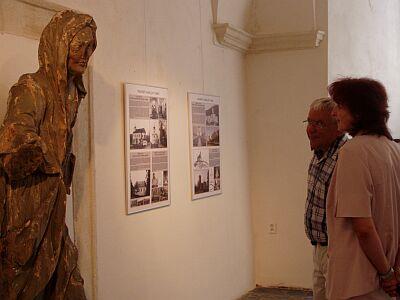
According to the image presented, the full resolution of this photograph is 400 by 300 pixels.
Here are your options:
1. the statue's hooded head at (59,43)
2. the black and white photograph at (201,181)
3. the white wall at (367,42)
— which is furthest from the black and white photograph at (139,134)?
the white wall at (367,42)

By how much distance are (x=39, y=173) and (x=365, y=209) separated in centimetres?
148

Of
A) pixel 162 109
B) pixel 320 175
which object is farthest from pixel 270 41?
pixel 320 175

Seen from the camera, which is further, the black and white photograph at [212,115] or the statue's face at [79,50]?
the black and white photograph at [212,115]

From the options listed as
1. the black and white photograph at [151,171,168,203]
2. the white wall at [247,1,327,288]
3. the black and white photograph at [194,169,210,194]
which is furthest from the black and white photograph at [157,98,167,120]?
the white wall at [247,1,327,288]

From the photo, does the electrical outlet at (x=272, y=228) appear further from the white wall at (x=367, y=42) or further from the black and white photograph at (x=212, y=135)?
the white wall at (x=367, y=42)

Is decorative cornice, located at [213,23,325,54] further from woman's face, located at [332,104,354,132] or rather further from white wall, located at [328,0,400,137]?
woman's face, located at [332,104,354,132]

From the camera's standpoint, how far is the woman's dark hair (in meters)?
2.66

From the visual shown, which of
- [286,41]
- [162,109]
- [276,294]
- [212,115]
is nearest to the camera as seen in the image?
[162,109]

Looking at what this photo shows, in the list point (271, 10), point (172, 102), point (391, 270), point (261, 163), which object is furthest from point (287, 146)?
point (391, 270)

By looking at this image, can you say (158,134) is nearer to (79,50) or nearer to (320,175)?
(320,175)

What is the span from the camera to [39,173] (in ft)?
8.61

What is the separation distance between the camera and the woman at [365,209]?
254 cm

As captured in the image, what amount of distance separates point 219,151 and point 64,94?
295cm

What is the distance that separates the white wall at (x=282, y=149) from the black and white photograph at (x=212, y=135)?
0.91 metres
